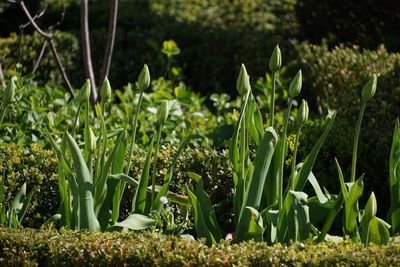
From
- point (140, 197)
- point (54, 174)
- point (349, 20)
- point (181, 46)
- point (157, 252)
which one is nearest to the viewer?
point (157, 252)

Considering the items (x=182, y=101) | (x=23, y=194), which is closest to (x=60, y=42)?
(x=182, y=101)

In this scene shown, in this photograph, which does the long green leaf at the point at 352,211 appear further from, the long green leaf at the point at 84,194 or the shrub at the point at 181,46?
the shrub at the point at 181,46

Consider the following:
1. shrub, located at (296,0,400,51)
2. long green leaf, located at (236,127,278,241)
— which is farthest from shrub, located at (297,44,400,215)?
→ shrub, located at (296,0,400,51)

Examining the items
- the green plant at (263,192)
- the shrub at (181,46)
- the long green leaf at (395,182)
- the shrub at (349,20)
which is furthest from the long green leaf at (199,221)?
the shrub at (349,20)

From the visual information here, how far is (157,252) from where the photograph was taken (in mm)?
2863

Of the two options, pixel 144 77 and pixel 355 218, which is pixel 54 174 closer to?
pixel 144 77

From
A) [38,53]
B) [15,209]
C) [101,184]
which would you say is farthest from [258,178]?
[38,53]

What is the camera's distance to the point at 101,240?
2.93 m

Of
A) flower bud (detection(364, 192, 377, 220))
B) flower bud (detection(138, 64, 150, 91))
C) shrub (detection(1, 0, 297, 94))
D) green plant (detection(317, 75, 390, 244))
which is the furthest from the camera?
shrub (detection(1, 0, 297, 94))

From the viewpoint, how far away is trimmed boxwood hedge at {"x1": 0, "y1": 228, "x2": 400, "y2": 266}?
2.78 metres

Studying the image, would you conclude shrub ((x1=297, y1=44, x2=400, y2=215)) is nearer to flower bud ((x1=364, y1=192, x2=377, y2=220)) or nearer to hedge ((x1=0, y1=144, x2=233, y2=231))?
hedge ((x1=0, y1=144, x2=233, y2=231))

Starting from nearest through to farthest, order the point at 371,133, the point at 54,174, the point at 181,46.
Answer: the point at 54,174
the point at 371,133
the point at 181,46

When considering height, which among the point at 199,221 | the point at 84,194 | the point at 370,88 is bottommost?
the point at 199,221

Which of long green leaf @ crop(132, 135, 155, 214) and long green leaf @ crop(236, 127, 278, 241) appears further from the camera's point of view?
long green leaf @ crop(132, 135, 155, 214)
